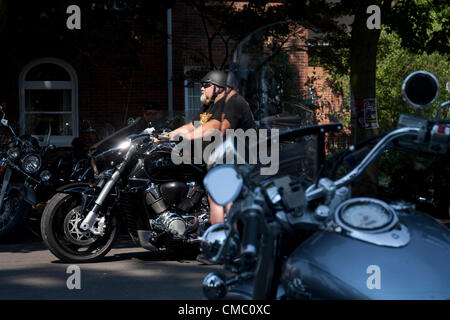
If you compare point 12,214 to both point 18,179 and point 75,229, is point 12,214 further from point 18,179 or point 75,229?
point 75,229

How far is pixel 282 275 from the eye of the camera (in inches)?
87.9

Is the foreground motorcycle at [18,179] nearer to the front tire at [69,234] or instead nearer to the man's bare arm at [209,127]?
the front tire at [69,234]

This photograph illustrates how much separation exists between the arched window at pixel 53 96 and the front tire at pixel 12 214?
7571 millimetres

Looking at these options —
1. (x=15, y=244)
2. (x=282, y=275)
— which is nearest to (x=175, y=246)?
(x=15, y=244)

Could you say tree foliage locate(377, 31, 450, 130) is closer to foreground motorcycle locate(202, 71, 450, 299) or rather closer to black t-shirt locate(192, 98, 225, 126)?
black t-shirt locate(192, 98, 225, 126)

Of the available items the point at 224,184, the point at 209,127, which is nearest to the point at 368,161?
the point at 224,184

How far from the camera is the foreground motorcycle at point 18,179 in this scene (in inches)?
302

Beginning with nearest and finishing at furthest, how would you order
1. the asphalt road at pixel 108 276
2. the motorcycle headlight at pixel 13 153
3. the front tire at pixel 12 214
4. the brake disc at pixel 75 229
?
1. the asphalt road at pixel 108 276
2. the brake disc at pixel 75 229
3. the front tire at pixel 12 214
4. the motorcycle headlight at pixel 13 153

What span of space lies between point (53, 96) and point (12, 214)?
26.4 ft

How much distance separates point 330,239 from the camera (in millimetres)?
2145

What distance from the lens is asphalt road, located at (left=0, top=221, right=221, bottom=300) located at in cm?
515

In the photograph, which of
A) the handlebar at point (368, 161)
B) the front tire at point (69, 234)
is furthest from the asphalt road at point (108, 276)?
the handlebar at point (368, 161)

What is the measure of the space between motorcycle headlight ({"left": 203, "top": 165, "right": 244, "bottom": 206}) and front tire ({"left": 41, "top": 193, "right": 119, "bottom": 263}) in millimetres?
4303

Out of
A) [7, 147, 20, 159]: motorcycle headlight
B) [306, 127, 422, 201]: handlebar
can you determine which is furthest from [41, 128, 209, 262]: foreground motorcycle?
[306, 127, 422, 201]: handlebar
